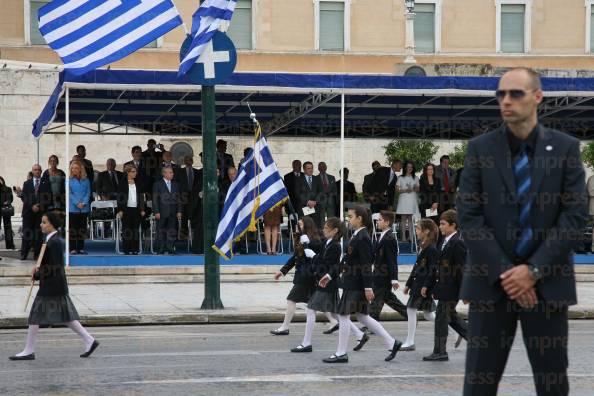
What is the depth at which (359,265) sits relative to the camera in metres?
12.4

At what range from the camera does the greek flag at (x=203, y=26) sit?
56.3 ft

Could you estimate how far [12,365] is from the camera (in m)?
11.5

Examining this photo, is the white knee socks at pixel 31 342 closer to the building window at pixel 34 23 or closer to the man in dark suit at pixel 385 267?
the man in dark suit at pixel 385 267

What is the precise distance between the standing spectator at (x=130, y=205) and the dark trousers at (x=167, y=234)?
45 cm

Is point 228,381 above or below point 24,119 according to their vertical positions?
below

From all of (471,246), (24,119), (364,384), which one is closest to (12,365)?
(364,384)

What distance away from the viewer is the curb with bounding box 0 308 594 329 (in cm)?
1598

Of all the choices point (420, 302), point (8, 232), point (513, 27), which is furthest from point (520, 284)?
point (513, 27)

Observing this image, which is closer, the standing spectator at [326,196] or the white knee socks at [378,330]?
the white knee socks at [378,330]

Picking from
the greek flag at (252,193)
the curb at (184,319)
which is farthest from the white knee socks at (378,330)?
the greek flag at (252,193)

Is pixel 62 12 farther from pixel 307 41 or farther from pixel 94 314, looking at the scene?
pixel 307 41

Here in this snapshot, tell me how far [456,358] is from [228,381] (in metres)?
3.07

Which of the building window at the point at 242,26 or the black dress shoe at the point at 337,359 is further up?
the building window at the point at 242,26

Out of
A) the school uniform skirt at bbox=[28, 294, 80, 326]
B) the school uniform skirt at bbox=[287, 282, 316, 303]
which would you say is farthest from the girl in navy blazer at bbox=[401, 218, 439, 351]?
the school uniform skirt at bbox=[28, 294, 80, 326]
